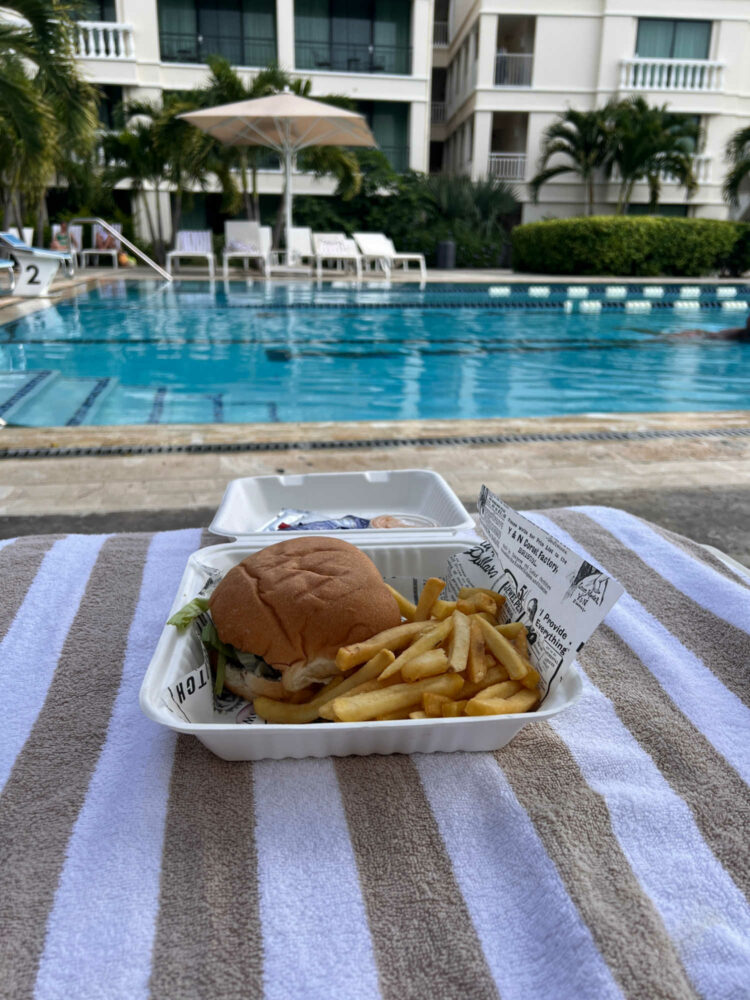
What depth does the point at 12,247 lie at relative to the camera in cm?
1160

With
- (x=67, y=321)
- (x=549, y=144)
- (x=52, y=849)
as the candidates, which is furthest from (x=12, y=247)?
(x=549, y=144)

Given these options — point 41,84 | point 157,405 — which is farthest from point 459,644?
point 41,84

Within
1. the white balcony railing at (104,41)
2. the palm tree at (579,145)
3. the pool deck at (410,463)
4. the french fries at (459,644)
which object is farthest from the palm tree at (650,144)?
the french fries at (459,644)

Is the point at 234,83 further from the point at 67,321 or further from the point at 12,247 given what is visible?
the point at 67,321

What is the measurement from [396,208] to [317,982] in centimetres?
2348

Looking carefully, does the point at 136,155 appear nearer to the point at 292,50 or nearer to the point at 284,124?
the point at 284,124

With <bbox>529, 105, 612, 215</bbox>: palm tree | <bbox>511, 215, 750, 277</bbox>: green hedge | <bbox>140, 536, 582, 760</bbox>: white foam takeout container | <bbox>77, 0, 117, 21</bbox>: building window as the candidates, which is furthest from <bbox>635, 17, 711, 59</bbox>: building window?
<bbox>140, 536, 582, 760</bbox>: white foam takeout container

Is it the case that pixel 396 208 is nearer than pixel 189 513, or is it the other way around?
pixel 189 513

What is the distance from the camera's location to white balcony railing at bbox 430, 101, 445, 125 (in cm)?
2972

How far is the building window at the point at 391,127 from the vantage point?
24281 millimetres

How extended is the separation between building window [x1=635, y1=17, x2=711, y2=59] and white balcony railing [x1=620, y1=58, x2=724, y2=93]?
1.72 feet

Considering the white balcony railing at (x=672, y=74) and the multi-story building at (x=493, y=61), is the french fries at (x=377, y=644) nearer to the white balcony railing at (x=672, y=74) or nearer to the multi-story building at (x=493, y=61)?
the multi-story building at (x=493, y=61)

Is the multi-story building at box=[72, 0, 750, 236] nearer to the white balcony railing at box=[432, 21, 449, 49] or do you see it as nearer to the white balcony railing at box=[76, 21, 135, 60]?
the white balcony railing at box=[76, 21, 135, 60]

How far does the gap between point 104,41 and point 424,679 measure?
1026 inches
